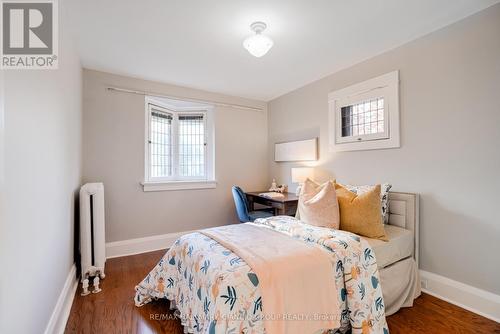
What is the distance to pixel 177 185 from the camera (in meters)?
3.53

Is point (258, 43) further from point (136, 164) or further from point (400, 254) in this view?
point (136, 164)

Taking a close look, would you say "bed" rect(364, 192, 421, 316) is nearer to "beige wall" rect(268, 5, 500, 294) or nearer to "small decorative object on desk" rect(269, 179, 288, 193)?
"beige wall" rect(268, 5, 500, 294)

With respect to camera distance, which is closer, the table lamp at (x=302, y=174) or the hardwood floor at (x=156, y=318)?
the hardwood floor at (x=156, y=318)

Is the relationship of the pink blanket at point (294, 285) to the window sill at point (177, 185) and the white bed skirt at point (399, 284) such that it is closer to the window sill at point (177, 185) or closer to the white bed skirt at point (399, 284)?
the white bed skirt at point (399, 284)

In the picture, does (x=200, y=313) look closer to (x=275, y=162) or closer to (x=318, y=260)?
(x=318, y=260)

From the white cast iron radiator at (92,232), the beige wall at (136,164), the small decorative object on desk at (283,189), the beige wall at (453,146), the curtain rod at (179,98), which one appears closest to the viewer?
the beige wall at (453,146)

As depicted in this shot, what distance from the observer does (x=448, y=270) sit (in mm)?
2068

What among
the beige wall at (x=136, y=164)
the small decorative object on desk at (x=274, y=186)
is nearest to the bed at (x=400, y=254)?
the small decorative object on desk at (x=274, y=186)

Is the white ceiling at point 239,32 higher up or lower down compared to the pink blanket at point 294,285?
higher up

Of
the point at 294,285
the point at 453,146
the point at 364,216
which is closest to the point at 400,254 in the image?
the point at 364,216

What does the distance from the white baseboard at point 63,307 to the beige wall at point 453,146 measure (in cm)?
296

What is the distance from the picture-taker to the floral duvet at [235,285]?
4.02 ft

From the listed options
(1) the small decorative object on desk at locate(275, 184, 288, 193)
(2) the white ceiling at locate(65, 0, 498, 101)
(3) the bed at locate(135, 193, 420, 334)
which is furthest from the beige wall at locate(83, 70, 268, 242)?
(3) the bed at locate(135, 193, 420, 334)

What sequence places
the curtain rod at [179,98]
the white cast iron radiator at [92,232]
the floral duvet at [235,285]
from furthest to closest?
the curtain rod at [179,98]
the white cast iron radiator at [92,232]
the floral duvet at [235,285]
